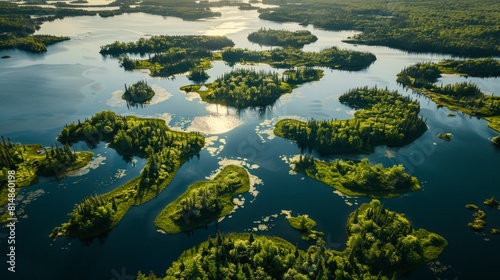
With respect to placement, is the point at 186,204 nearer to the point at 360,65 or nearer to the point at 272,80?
the point at 272,80

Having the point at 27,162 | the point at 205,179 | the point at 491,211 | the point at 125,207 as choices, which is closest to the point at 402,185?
the point at 491,211

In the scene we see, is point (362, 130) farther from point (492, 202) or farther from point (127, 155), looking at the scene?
point (127, 155)

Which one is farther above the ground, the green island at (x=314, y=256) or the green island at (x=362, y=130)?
the green island at (x=362, y=130)

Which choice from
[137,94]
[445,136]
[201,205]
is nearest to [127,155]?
[201,205]

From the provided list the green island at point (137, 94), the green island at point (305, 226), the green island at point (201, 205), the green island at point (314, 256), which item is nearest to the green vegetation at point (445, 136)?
the green island at point (314, 256)

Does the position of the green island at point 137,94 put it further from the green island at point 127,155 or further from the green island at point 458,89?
the green island at point 458,89

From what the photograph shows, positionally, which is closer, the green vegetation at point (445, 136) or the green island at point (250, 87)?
the green vegetation at point (445, 136)

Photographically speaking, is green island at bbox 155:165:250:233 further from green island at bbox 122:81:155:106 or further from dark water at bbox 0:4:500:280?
green island at bbox 122:81:155:106
